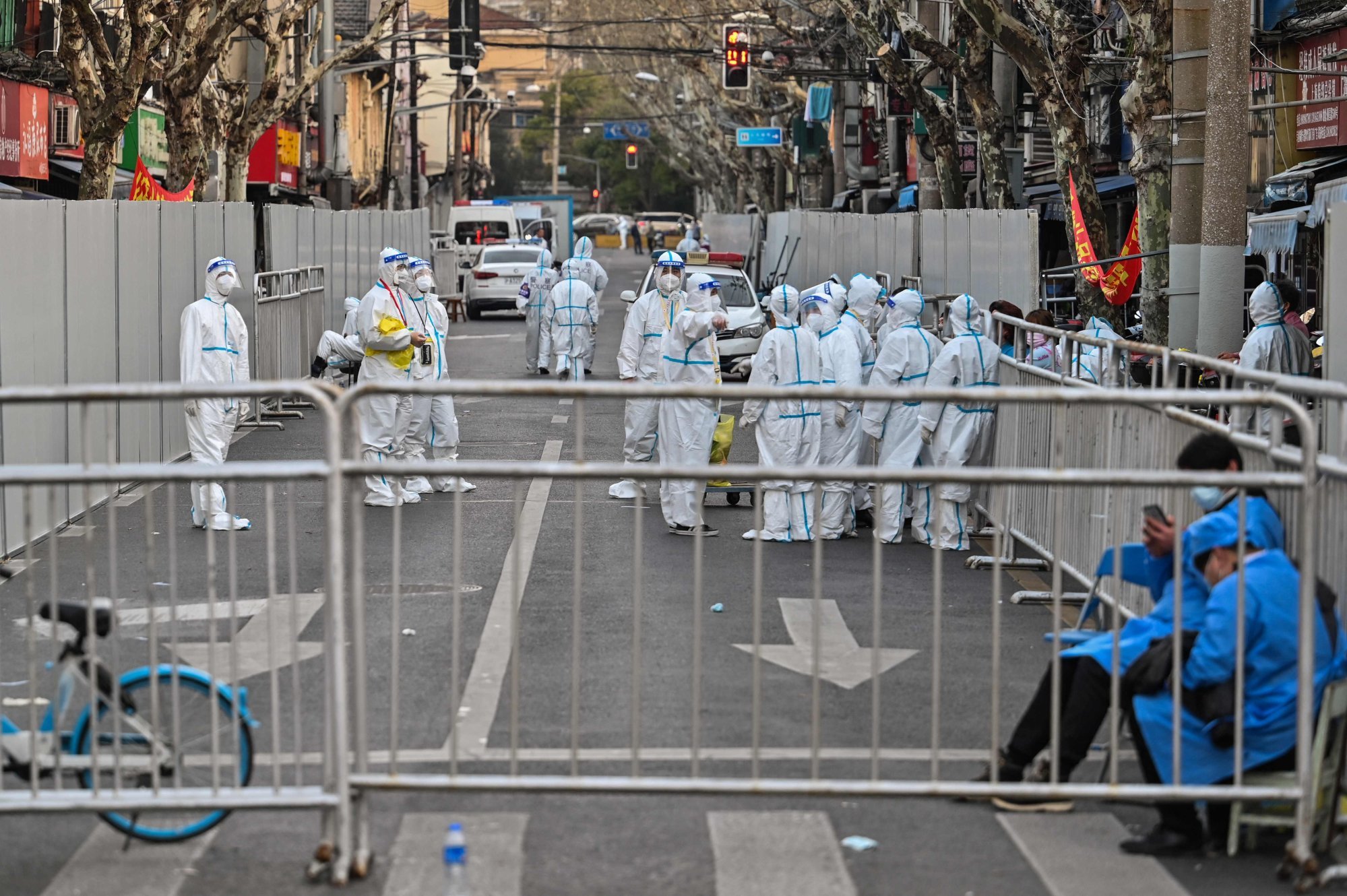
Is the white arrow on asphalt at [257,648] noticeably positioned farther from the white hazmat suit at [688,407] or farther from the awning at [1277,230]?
the awning at [1277,230]

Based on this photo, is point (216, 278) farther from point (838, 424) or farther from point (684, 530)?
point (838, 424)

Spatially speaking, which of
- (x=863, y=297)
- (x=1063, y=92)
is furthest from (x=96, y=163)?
(x=1063, y=92)

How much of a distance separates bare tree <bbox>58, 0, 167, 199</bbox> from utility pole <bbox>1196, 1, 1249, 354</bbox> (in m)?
12.2

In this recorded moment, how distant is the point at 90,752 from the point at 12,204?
22.3 feet

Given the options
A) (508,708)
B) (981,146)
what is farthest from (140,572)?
(981,146)

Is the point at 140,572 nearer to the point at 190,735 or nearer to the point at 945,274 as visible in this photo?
the point at 190,735

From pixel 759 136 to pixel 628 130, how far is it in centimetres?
5087

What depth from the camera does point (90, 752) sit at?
561 cm

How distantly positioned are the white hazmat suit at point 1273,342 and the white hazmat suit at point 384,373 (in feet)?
19.8

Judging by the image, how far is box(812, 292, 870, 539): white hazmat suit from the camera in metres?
12.4

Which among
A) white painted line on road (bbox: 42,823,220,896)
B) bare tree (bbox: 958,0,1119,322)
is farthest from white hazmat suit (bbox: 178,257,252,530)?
bare tree (bbox: 958,0,1119,322)

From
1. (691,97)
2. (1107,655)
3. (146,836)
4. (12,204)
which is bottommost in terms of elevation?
(146,836)

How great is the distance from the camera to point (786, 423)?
12.5 meters

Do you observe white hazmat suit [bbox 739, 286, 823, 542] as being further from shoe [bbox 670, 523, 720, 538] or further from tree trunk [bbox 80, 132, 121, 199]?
tree trunk [bbox 80, 132, 121, 199]
